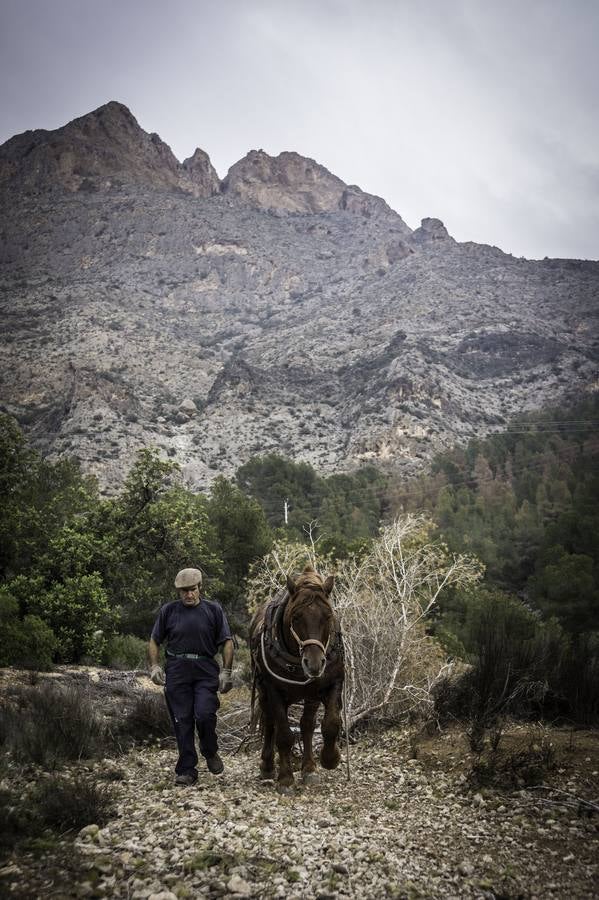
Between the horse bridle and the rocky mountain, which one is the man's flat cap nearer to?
the horse bridle

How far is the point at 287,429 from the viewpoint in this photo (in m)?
86.1

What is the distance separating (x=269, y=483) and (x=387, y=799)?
2055 inches

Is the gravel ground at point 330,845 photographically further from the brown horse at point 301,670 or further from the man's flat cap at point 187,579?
the man's flat cap at point 187,579

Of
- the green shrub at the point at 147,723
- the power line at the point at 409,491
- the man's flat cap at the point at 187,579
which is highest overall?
the power line at the point at 409,491

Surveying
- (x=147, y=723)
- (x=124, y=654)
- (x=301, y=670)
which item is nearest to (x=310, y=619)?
(x=301, y=670)

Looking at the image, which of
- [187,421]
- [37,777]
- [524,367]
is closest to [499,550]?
[37,777]

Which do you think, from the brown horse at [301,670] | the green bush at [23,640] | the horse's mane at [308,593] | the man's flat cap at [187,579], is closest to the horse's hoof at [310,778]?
the brown horse at [301,670]

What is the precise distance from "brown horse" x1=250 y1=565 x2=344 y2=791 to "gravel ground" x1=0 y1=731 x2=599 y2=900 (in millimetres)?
378

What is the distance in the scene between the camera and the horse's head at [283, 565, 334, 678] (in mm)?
4719

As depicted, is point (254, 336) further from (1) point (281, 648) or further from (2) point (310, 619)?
(2) point (310, 619)

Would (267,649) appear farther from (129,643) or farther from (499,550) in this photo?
(499,550)

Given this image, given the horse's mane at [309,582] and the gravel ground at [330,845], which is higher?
the horse's mane at [309,582]

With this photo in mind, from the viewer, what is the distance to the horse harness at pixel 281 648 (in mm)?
5129

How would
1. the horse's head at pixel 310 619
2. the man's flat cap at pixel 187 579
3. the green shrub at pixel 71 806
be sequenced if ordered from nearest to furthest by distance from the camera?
the green shrub at pixel 71 806, the horse's head at pixel 310 619, the man's flat cap at pixel 187 579
